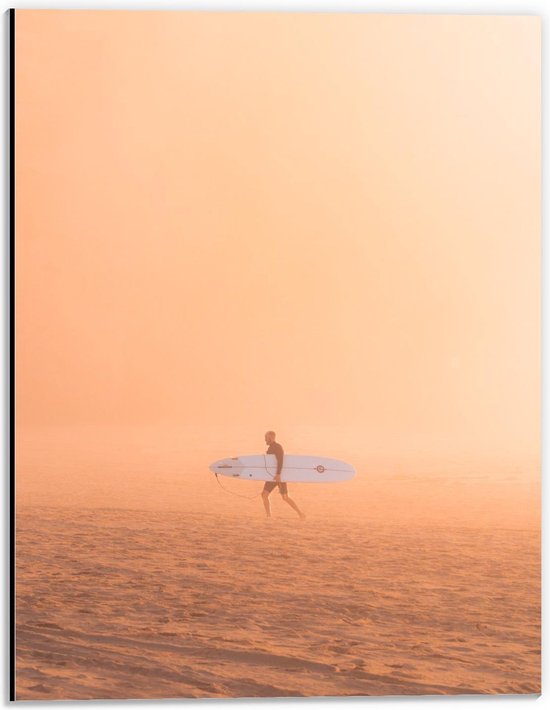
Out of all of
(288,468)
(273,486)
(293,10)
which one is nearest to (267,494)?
(273,486)

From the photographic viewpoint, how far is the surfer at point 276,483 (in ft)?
15.3

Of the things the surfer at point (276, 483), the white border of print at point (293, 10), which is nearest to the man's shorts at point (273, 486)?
the surfer at point (276, 483)

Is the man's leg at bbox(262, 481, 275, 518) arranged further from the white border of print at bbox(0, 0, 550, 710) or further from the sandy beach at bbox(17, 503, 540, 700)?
the white border of print at bbox(0, 0, 550, 710)

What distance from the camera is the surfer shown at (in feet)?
15.3

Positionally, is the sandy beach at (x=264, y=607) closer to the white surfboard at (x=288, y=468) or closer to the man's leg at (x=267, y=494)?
the man's leg at (x=267, y=494)

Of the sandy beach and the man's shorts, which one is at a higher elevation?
the man's shorts

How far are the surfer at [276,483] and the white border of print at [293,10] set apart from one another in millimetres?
882

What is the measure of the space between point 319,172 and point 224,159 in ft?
1.48

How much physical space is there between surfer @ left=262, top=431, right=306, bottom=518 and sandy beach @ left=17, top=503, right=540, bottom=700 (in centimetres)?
6

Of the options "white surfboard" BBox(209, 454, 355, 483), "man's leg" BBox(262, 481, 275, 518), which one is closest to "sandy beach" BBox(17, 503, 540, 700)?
"man's leg" BBox(262, 481, 275, 518)

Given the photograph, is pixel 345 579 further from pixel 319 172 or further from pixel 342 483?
pixel 319 172

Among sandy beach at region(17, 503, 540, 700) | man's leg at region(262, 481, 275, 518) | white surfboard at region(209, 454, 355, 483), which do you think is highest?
white surfboard at region(209, 454, 355, 483)

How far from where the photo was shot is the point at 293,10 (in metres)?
4.72

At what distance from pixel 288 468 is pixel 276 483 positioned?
3.5 inches
